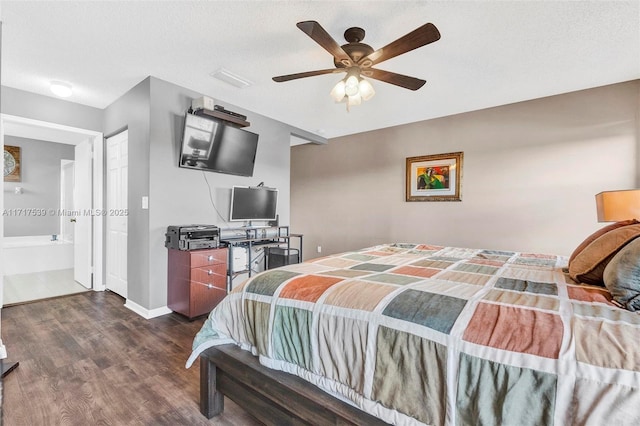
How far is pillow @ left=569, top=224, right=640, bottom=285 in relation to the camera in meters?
1.38

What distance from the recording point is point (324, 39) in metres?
1.80

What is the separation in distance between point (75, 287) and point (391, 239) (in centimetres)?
461

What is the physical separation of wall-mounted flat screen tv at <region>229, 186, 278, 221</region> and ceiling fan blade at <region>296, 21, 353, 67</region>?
214 cm

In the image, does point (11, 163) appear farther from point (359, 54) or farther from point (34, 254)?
point (359, 54)

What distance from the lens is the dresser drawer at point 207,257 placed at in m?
2.89

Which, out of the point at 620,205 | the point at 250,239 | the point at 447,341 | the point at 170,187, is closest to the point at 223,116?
the point at 170,187

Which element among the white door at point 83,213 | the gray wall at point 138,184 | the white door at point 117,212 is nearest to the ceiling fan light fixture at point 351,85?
the gray wall at point 138,184

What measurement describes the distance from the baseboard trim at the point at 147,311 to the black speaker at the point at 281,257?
56.7 inches

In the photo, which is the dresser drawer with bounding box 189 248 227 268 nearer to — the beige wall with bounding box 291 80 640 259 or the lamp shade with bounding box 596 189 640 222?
the beige wall with bounding box 291 80 640 259

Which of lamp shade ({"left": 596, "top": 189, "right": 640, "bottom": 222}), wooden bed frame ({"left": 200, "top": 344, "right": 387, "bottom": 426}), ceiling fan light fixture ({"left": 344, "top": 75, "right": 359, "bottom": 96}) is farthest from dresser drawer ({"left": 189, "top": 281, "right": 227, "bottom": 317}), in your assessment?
lamp shade ({"left": 596, "top": 189, "right": 640, "bottom": 222})

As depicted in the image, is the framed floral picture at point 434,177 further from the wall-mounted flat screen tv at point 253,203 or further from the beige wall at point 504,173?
the wall-mounted flat screen tv at point 253,203

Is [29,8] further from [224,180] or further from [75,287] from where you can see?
[75,287]

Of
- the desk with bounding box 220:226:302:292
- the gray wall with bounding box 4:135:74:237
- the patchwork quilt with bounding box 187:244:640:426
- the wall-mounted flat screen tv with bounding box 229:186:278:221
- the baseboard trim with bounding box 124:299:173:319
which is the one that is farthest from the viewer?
the gray wall with bounding box 4:135:74:237

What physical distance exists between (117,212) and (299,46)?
119 inches
